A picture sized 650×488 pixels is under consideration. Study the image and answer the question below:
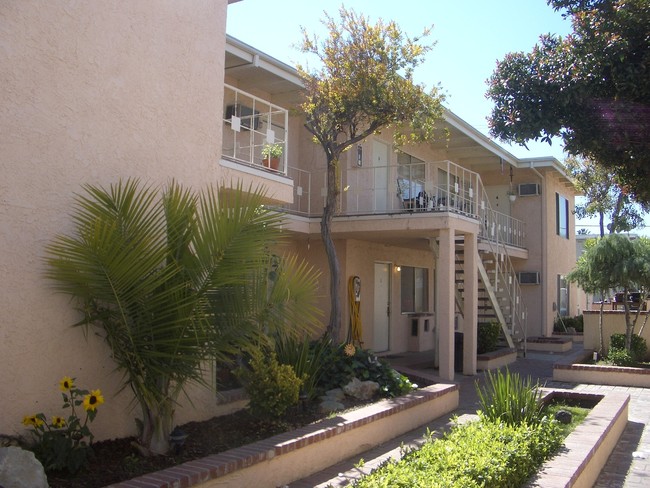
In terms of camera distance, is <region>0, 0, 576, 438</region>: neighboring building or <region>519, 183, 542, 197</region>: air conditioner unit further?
<region>519, 183, 542, 197</region>: air conditioner unit

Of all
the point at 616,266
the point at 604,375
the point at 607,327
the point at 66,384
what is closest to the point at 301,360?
the point at 66,384

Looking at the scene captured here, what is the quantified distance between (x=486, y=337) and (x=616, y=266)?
3.37 meters

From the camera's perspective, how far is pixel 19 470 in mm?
4223

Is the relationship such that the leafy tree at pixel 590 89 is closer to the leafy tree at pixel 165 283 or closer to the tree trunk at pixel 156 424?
the leafy tree at pixel 165 283

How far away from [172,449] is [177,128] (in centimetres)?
331

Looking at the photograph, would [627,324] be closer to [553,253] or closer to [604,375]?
[604,375]

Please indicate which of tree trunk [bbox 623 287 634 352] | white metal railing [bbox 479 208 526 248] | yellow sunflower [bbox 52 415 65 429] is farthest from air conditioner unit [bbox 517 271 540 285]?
yellow sunflower [bbox 52 415 65 429]

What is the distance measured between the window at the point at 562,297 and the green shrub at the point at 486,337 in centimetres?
778

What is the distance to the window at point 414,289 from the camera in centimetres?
1652

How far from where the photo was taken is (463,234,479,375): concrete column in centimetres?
1271

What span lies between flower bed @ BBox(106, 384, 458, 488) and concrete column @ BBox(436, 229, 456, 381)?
2683mm

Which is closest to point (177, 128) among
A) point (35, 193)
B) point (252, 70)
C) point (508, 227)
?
point (35, 193)

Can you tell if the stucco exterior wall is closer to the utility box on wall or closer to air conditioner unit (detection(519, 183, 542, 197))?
air conditioner unit (detection(519, 183, 542, 197))

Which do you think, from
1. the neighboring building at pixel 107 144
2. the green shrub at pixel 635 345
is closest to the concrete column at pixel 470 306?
the neighboring building at pixel 107 144
